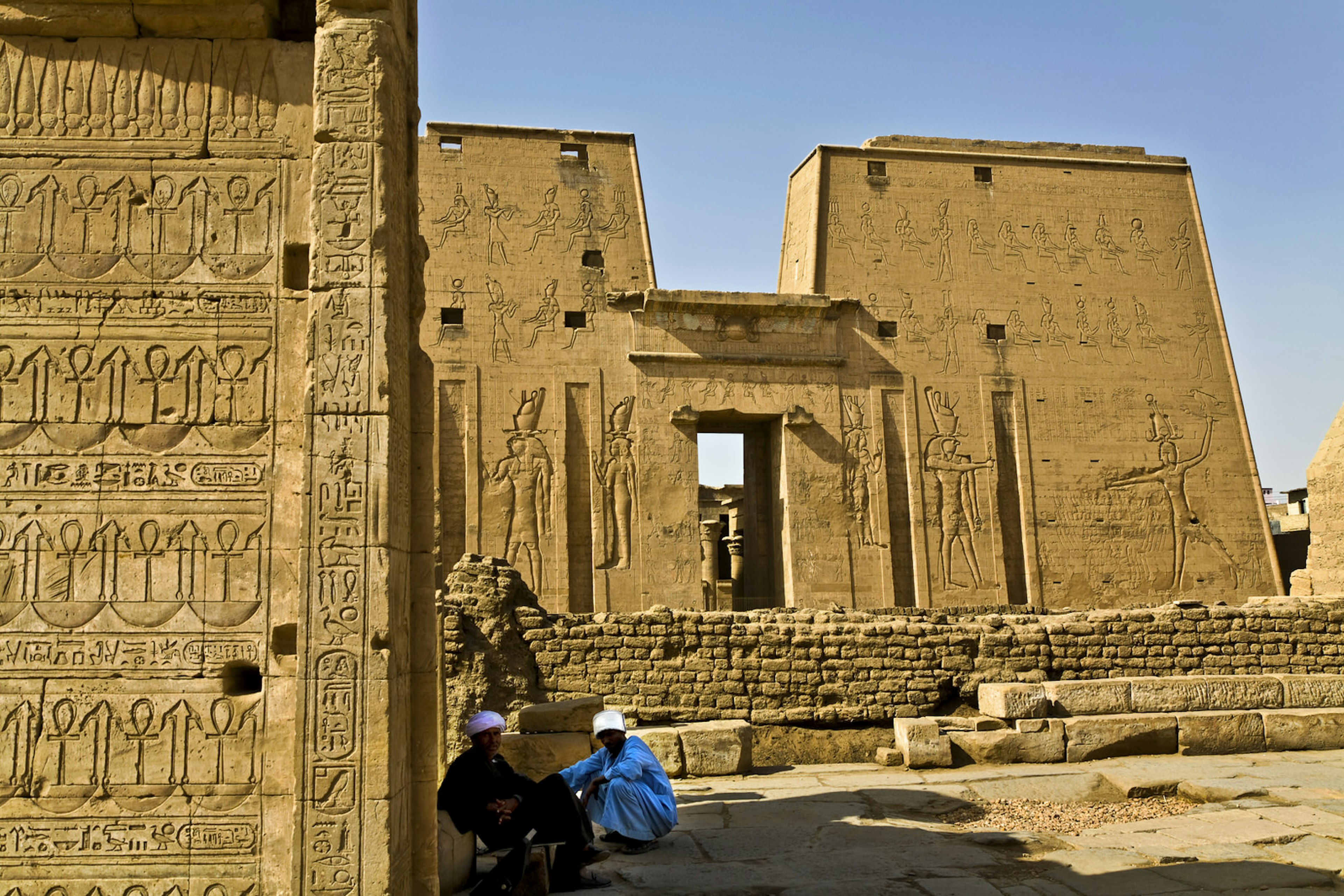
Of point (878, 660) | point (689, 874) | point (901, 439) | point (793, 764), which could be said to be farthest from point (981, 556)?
point (689, 874)

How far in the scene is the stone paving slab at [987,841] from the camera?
4.59 meters

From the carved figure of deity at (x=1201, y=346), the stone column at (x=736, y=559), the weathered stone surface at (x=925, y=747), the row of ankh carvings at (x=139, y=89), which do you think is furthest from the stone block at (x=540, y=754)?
the carved figure of deity at (x=1201, y=346)

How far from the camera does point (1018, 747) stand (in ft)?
27.0

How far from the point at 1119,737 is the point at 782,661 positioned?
2893mm

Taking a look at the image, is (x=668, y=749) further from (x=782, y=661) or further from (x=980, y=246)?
(x=980, y=246)

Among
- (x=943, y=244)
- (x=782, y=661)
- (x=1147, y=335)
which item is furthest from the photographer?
(x=1147, y=335)

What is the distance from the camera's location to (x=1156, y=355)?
1658cm

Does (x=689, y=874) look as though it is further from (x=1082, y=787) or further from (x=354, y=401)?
(x=1082, y=787)

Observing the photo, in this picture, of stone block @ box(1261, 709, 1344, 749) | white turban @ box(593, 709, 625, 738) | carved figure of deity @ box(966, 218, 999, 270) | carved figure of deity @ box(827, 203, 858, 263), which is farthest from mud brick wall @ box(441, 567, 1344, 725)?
carved figure of deity @ box(966, 218, 999, 270)

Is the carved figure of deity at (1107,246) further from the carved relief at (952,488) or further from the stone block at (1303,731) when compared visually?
the stone block at (1303,731)

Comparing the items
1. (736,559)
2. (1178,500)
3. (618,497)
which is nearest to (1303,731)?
(1178,500)

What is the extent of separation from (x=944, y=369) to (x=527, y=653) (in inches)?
354

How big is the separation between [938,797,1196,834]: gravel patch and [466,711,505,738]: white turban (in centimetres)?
287

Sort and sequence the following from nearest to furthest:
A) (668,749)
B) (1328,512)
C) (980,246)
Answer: (668,749) → (1328,512) → (980,246)
